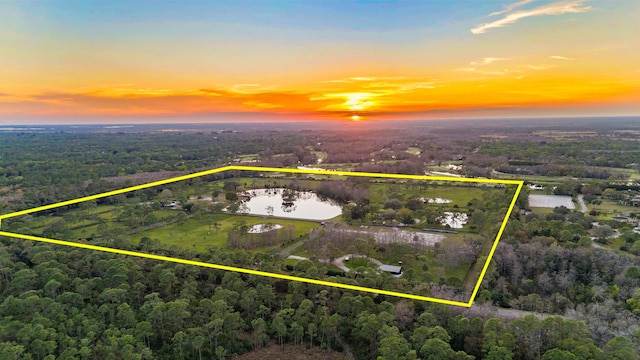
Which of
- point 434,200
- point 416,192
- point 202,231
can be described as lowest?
point 202,231

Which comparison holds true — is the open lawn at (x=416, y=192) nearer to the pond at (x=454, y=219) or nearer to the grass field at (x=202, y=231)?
the pond at (x=454, y=219)

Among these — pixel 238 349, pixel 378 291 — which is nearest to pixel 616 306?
pixel 378 291

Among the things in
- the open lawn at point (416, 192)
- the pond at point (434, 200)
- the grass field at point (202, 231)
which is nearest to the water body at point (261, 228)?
the grass field at point (202, 231)

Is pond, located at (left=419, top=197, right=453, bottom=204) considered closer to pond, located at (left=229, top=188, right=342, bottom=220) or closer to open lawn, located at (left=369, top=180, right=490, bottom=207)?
open lawn, located at (left=369, top=180, right=490, bottom=207)

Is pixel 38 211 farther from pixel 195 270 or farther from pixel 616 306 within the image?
pixel 616 306

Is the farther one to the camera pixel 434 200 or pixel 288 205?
pixel 434 200

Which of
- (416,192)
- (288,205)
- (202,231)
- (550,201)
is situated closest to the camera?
(288,205)

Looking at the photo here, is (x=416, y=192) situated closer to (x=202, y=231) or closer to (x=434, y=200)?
(x=434, y=200)

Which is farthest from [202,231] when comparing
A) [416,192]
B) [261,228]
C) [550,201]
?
[550,201]
